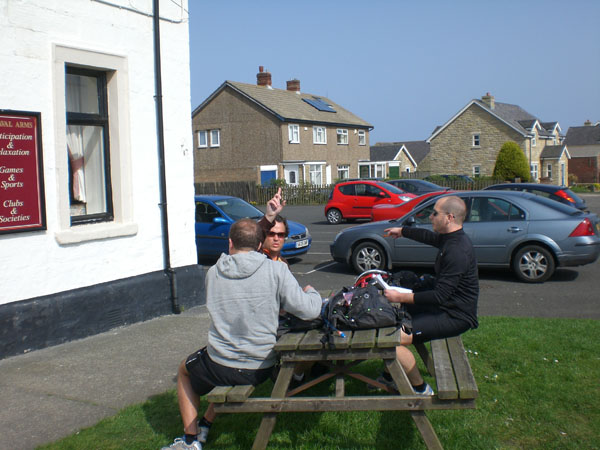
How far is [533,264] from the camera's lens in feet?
34.1

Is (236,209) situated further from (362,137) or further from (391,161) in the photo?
(391,161)

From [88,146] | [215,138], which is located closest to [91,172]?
[88,146]

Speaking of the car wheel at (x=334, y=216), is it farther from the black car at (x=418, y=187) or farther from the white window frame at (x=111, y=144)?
the white window frame at (x=111, y=144)

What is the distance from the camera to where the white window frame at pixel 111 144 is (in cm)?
678

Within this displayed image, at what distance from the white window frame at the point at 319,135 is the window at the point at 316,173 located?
1.97 metres

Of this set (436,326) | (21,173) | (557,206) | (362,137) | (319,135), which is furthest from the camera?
(362,137)

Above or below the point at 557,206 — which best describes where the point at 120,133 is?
above

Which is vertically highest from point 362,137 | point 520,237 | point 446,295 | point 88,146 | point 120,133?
point 362,137

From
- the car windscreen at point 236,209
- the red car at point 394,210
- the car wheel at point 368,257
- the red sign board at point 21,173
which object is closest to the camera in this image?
the red sign board at point 21,173

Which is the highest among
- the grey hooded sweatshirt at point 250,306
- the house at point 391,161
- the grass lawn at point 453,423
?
the house at point 391,161

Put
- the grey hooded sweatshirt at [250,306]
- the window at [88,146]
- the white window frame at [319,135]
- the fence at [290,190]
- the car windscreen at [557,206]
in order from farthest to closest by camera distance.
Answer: the white window frame at [319,135] → the fence at [290,190] → the car windscreen at [557,206] → the window at [88,146] → the grey hooded sweatshirt at [250,306]

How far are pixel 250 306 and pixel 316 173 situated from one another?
4643 cm

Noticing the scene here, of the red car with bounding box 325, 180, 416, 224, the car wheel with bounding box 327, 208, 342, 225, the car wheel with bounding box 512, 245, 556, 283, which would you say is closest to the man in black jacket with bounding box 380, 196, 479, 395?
the car wheel with bounding box 512, 245, 556, 283

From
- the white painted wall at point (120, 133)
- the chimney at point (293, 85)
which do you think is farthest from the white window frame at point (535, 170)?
the white painted wall at point (120, 133)
